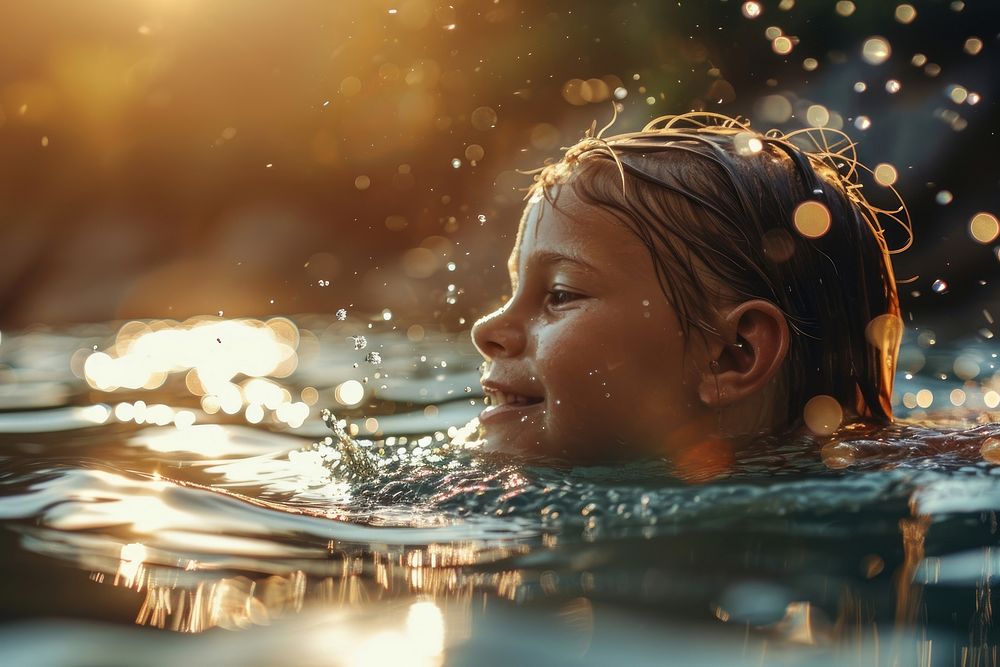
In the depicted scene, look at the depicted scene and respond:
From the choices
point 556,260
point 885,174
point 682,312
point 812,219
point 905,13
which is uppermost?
point 905,13

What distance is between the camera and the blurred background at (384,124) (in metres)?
9.17

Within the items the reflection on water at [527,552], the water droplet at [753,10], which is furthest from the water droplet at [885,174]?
the reflection on water at [527,552]

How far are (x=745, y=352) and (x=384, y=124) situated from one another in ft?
28.9

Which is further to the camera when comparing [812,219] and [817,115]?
[817,115]

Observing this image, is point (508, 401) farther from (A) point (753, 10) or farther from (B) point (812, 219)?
(A) point (753, 10)

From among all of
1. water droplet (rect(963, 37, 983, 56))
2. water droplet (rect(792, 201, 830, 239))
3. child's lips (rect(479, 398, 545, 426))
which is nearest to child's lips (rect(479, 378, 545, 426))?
child's lips (rect(479, 398, 545, 426))

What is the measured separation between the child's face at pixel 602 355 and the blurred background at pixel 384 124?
5.90 m

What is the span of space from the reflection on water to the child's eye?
0.47 meters

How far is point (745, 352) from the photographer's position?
9.13 ft

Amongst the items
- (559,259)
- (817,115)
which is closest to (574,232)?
(559,259)

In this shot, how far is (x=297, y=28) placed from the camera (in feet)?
39.0

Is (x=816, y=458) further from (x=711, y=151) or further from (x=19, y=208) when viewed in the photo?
(x=19, y=208)

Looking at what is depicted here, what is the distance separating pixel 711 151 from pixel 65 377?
4050 mm

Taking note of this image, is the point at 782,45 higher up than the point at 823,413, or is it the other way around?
the point at 782,45
